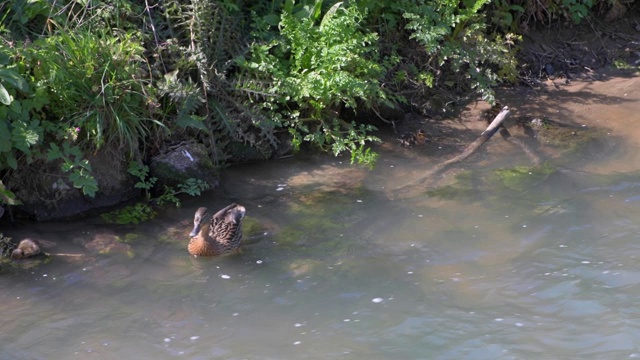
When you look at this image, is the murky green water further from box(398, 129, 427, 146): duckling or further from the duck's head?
box(398, 129, 427, 146): duckling

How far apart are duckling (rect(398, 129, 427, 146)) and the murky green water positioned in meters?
1.10

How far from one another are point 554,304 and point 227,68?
14.5ft

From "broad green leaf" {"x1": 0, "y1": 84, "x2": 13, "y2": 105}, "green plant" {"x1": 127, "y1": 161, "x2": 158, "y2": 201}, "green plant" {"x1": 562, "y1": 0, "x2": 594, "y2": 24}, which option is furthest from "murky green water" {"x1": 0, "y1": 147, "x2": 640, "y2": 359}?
"green plant" {"x1": 562, "y1": 0, "x2": 594, "y2": 24}

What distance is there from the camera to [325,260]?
732cm

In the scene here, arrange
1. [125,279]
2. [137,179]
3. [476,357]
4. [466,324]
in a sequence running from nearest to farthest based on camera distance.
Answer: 1. [476,357]
2. [466,324]
3. [125,279]
4. [137,179]

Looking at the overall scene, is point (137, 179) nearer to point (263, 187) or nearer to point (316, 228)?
point (263, 187)

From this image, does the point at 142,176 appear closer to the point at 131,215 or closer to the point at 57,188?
the point at 131,215

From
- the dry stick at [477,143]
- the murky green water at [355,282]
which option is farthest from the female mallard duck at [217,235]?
the dry stick at [477,143]

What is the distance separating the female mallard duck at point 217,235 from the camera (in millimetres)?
7402

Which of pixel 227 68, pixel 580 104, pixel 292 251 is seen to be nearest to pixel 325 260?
pixel 292 251

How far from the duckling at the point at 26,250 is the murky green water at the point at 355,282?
17 centimetres

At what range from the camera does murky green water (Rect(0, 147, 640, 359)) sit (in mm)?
6043

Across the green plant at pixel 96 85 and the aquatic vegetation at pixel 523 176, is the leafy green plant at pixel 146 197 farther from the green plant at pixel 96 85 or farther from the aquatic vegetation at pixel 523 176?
the aquatic vegetation at pixel 523 176

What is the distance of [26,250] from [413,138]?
4337mm
